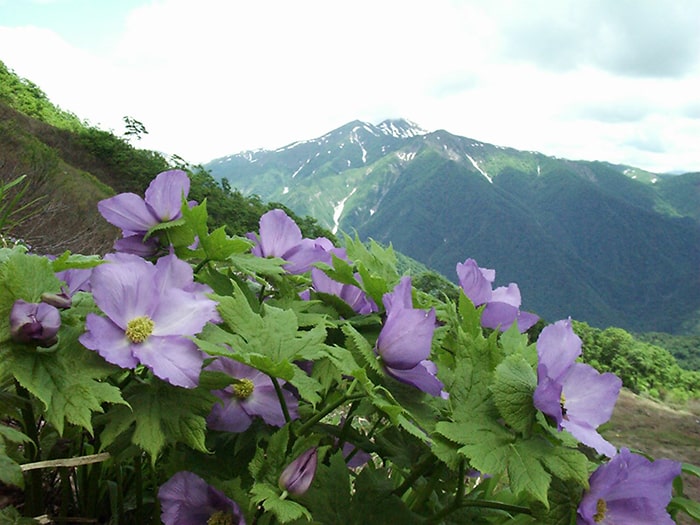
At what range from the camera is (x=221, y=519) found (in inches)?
39.5

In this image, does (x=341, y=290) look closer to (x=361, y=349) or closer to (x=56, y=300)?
(x=361, y=349)

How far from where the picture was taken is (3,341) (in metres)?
0.81

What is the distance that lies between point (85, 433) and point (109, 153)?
35.2 m

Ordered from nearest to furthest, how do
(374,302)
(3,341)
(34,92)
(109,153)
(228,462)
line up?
(3,341)
(228,462)
(374,302)
(109,153)
(34,92)

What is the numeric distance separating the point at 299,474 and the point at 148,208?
2.17 ft

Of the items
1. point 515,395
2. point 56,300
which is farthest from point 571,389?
point 56,300

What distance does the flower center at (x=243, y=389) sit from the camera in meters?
1.04

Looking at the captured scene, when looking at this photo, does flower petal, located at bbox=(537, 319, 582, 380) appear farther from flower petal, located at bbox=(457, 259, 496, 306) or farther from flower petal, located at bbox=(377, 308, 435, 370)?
flower petal, located at bbox=(457, 259, 496, 306)

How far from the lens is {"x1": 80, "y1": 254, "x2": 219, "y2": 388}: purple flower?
2.80 ft

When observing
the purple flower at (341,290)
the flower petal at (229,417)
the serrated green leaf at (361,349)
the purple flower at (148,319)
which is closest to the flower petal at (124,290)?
the purple flower at (148,319)

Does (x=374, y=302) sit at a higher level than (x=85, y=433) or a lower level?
higher

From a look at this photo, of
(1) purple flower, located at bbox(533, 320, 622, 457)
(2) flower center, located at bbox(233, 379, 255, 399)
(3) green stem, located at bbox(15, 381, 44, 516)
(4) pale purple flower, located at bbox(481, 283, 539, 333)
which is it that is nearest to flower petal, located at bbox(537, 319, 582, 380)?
(1) purple flower, located at bbox(533, 320, 622, 457)

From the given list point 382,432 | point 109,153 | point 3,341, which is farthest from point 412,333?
point 109,153

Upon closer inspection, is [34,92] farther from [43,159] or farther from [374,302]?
[374,302]
